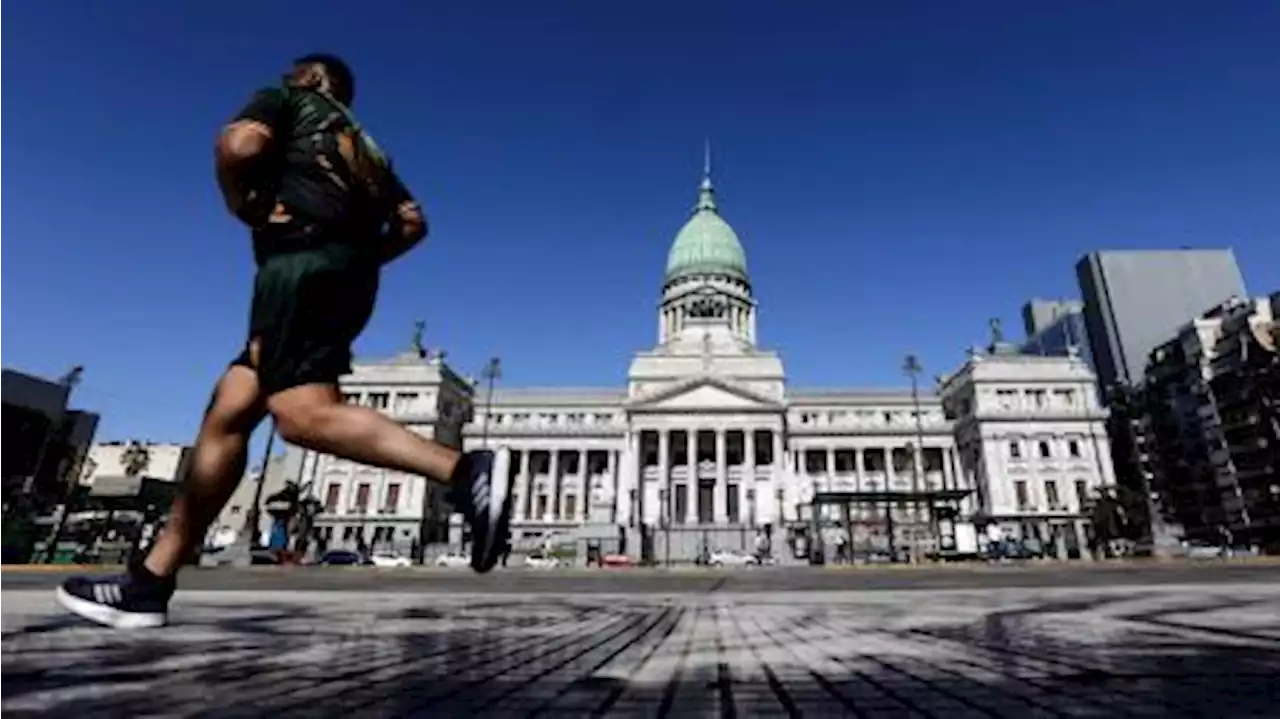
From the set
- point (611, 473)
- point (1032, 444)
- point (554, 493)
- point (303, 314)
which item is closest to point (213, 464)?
point (303, 314)

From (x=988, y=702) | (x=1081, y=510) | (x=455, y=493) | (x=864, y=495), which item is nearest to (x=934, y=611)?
(x=988, y=702)

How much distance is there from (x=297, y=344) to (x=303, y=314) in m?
0.12

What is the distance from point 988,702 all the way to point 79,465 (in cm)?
7321

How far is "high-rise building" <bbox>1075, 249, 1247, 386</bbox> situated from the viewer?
86.4m

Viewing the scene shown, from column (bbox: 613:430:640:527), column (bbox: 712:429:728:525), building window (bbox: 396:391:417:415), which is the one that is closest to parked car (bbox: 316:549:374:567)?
column (bbox: 613:430:640:527)

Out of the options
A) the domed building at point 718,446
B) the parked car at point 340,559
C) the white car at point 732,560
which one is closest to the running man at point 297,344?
the parked car at point 340,559

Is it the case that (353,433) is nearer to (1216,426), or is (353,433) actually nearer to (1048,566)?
(1048,566)

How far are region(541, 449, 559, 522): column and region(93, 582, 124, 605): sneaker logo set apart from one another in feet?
211

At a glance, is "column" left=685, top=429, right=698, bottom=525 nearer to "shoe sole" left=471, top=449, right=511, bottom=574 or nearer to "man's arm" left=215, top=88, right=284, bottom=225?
"shoe sole" left=471, top=449, right=511, bottom=574

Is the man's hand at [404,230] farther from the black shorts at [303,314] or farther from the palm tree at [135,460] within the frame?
the palm tree at [135,460]

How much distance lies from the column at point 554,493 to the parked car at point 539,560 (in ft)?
65.2

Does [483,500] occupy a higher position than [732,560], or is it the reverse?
[732,560]

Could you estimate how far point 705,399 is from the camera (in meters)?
61.3

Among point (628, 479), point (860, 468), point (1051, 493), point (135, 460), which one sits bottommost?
point (1051, 493)
